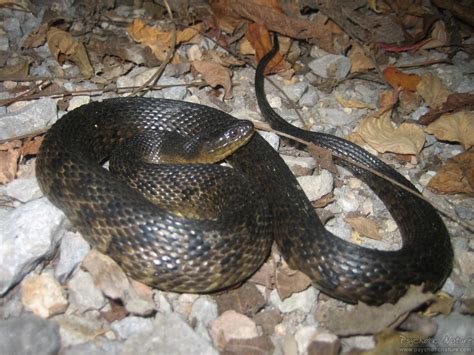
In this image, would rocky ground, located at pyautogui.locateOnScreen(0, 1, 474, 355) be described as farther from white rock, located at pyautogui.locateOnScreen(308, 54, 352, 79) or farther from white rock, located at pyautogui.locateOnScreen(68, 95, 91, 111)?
white rock, located at pyautogui.locateOnScreen(308, 54, 352, 79)

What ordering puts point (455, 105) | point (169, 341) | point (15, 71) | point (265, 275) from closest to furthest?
point (169, 341) < point (265, 275) < point (15, 71) < point (455, 105)

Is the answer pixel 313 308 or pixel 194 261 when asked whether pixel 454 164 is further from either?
pixel 194 261

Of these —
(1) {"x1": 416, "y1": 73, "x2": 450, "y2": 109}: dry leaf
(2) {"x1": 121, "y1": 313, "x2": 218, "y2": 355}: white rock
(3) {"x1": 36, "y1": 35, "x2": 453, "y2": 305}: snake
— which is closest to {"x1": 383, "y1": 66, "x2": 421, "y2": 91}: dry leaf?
(1) {"x1": 416, "y1": 73, "x2": 450, "y2": 109}: dry leaf

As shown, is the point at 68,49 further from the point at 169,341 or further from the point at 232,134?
the point at 169,341

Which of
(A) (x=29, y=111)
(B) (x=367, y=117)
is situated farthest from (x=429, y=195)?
(A) (x=29, y=111)

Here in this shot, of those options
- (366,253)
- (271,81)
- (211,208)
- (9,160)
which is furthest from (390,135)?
(9,160)

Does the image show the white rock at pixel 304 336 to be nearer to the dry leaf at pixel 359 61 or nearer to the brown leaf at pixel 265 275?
the brown leaf at pixel 265 275

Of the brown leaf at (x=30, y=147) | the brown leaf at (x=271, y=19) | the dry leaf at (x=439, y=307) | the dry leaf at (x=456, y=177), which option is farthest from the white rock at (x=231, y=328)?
the brown leaf at (x=271, y=19)
